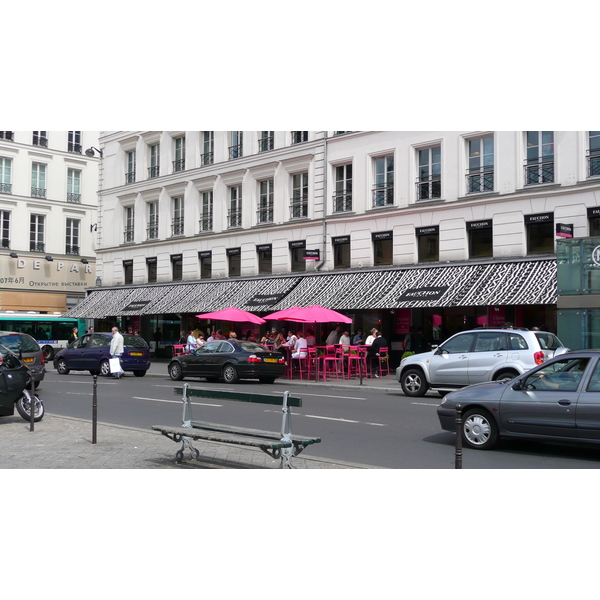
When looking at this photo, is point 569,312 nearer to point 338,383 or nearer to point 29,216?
point 338,383

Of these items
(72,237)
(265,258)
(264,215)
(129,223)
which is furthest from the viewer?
(72,237)

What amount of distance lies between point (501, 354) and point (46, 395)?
11581 mm

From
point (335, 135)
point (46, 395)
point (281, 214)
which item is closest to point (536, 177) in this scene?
point (335, 135)

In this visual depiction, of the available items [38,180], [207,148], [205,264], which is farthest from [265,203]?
[38,180]

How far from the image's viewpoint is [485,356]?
52.4ft

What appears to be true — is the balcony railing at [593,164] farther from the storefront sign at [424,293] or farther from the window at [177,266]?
the window at [177,266]

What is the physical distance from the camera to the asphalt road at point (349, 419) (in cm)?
923

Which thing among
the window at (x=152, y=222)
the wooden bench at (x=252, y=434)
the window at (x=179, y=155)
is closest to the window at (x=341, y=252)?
the window at (x=179, y=155)

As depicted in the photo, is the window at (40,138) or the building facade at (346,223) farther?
the window at (40,138)

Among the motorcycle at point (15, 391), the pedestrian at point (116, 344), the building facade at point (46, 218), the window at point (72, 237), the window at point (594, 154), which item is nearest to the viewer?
the motorcycle at point (15, 391)

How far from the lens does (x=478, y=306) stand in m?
24.8

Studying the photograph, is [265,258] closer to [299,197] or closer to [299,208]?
[299,208]

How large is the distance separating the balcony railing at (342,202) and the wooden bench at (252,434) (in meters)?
20.6

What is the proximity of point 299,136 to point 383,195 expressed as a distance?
19.2 ft
